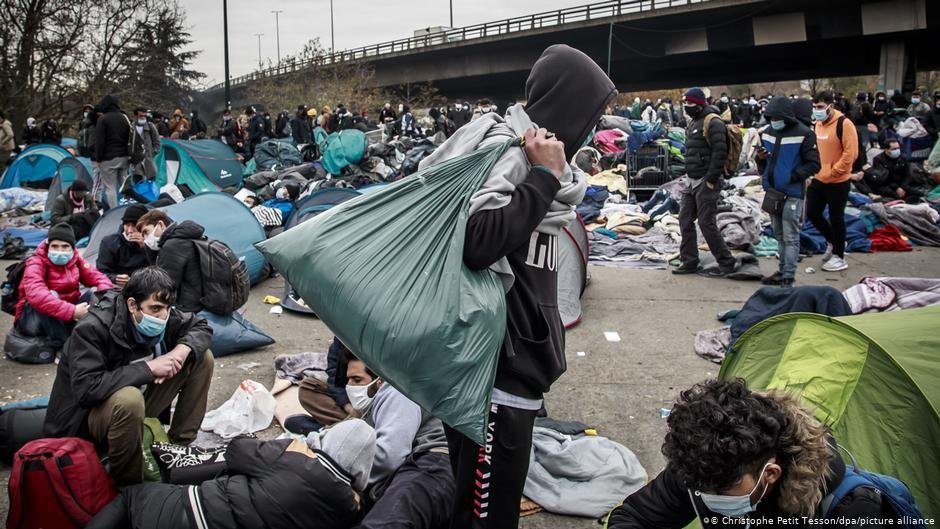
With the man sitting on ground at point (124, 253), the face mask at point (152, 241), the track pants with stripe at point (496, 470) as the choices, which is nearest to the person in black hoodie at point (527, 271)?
the track pants with stripe at point (496, 470)

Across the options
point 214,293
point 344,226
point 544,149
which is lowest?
point 214,293

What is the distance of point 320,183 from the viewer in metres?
10.1

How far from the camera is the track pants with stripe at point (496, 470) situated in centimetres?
201

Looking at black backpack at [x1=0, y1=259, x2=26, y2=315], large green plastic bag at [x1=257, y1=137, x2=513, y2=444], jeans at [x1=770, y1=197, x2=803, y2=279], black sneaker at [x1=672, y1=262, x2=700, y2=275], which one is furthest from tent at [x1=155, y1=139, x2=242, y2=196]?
large green plastic bag at [x1=257, y1=137, x2=513, y2=444]

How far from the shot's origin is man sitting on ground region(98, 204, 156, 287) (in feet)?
18.4

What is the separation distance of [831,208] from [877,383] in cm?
524

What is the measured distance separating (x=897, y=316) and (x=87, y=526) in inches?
132

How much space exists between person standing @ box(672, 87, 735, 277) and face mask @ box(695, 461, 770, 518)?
17.5 ft

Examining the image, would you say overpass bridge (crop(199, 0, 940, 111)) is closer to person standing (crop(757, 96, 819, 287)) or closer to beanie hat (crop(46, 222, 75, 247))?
person standing (crop(757, 96, 819, 287))

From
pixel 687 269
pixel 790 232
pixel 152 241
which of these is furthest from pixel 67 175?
pixel 790 232

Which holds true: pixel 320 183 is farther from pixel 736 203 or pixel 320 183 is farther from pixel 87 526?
pixel 87 526

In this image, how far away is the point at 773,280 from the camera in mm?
7113

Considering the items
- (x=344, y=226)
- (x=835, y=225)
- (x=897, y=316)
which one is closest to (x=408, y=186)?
(x=344, y=226)

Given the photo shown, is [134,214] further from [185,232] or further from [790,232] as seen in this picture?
[790,232]
